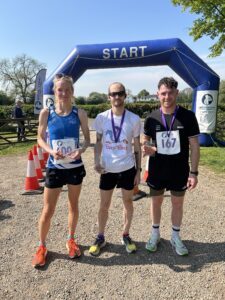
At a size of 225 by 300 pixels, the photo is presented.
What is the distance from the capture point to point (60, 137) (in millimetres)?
3105

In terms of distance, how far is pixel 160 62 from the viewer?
1032cm

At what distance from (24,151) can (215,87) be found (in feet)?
25.3

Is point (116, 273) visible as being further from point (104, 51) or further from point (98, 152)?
point (104, 51)

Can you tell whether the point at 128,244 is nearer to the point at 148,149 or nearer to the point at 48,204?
the point at 48,204

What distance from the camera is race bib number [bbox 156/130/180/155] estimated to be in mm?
3223

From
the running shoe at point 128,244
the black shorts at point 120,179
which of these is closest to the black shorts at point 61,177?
the black shorts at point 120,179

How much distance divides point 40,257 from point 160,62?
8.67 meters

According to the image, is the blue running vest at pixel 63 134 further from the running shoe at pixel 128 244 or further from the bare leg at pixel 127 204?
the running shoe at pixel 128 244

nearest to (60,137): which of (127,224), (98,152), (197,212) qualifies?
(98,152)

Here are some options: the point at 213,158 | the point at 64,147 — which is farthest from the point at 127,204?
the point at 213,158

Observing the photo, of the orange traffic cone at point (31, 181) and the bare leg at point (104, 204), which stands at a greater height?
the bare leg at point (104, 204)

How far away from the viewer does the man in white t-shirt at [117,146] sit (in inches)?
126

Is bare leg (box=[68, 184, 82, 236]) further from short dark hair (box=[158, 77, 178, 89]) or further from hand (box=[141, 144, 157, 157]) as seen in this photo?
short dark hair (box=[158, 77, 178, 89])

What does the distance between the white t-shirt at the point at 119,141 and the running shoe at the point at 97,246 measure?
3.28 ft
